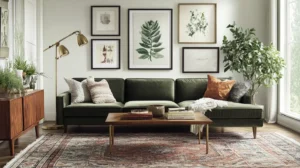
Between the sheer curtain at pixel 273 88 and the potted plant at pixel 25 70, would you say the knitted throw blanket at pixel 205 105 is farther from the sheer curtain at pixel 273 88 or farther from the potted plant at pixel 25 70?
the potted plant at pixel 25 70

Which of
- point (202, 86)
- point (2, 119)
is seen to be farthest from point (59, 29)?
point (2, 119)

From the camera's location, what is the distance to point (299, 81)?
20.3ft

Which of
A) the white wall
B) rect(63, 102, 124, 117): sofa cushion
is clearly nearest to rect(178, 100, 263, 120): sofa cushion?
rect(63, 102, 124, 117): sofa cushion

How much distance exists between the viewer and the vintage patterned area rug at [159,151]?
403cm

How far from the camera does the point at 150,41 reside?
22.9ft

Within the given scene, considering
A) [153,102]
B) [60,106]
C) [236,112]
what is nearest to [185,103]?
[153,102]

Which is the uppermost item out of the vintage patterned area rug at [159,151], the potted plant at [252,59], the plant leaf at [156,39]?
the plant leaf at [156,39]

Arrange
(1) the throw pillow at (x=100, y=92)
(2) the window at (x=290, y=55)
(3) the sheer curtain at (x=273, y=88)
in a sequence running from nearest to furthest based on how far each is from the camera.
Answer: (1) the throw pillow at (x=100, y=92) → (2) the window at (x=290, y=55) → (3) the sheer curtain at (x=273, y=88)

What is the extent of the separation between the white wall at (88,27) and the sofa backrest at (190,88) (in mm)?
552

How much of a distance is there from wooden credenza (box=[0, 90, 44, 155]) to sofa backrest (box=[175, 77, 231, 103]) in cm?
227

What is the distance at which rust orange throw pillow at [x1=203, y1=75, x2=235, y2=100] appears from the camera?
6.11 meters

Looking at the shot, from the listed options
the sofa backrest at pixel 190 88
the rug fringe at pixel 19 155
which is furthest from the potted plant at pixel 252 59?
the rug fringe at pixel 19 155

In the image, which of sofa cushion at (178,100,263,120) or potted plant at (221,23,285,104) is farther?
potted plant at (221,23,285,104)

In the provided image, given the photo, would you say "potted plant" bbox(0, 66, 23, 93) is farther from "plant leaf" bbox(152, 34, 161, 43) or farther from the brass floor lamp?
"plant leaf" bbox(152, 34, 161, 43)
